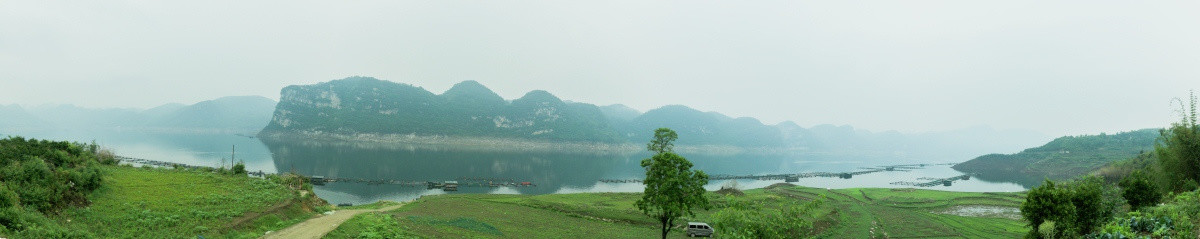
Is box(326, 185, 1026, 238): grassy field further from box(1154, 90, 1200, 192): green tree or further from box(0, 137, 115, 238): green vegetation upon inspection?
box(1154, 90, 1200, 192): green tree

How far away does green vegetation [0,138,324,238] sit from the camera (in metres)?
18.9

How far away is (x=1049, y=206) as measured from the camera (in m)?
24.7

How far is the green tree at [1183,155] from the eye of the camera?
26234 millimetres

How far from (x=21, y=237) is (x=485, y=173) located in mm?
130817

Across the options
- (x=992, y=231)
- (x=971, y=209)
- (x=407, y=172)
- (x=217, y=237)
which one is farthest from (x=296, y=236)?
(x=407, y=172)

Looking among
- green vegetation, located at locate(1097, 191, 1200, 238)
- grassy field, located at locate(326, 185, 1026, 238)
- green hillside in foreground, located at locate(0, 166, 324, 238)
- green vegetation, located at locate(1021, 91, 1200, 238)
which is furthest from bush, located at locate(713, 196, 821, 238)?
green hillside in foreground, located at locate(0, 166, 324, 238)

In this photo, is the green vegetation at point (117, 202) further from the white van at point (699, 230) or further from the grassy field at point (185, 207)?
the white van at point (699, 230)

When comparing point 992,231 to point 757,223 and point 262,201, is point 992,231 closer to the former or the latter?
point 757,223

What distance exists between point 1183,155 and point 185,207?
56.2m

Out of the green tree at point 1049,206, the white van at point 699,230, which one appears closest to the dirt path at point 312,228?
the white van at point 699,230

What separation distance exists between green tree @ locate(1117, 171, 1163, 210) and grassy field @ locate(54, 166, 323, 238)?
163 feet

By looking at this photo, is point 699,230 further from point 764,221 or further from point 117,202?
point 117,202

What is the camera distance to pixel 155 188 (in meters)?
28.0

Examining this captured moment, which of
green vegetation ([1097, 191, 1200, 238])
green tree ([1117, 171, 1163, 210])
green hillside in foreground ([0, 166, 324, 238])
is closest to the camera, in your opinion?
green vegetation ([1097, 191, 1200, 238])
